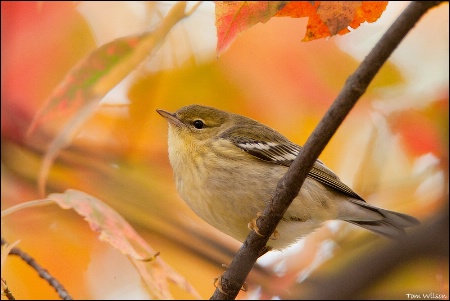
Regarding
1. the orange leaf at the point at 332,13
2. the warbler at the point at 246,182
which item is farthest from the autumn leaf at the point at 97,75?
the warbler at the point at 246,182

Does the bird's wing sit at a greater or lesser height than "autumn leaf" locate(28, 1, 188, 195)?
greater

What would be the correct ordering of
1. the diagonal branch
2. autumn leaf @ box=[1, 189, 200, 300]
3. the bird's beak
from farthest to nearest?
the bird's beak → autumn leaf @ box=[1, 189, 200, 300] → the diagonal branch

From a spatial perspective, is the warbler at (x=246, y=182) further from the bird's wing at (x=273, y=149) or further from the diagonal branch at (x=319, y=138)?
the diagonal branch at (x=319, y=138)

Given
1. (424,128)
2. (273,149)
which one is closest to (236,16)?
(273,149)

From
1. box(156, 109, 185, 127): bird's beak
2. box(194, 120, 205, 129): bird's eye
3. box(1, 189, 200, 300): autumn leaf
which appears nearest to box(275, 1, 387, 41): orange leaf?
box(1, 189, 200, 300): autumn leaf

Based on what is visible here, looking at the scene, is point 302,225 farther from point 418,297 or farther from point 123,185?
point 123,185

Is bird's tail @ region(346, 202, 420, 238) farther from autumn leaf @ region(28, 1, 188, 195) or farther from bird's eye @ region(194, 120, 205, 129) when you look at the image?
autumn leaf @ region(28, 1, 188, 195)

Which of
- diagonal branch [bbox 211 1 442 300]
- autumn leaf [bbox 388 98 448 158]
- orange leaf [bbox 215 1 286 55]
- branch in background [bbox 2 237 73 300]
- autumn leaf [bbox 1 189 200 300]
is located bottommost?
branch in background [bbox 2 237 73 300]

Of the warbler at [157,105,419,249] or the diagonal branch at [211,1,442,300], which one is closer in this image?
the diagonal branch at [211,1,442,300]
